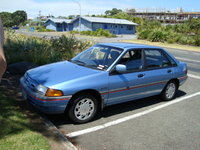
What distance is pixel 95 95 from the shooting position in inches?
174

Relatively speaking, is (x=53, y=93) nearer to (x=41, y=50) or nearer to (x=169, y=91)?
(x=169, y=91)

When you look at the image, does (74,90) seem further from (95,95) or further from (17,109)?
(17,109)

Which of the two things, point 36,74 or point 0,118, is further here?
point 36,74

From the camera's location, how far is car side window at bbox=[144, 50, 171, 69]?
5340 millimetres

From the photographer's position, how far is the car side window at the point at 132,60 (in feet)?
16.2

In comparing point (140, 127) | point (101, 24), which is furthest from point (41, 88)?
point (101, 24)

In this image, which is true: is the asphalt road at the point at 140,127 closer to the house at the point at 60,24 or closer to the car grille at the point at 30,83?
the car grille at the point at 30,83

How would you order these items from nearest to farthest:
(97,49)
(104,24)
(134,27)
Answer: (97,49) → (104,24) → (134,27)

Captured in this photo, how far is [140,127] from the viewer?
4.41m

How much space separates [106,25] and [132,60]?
54741 mm

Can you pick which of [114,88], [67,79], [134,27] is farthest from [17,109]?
[134,27]

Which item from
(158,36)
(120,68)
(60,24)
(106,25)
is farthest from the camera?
(60,24)

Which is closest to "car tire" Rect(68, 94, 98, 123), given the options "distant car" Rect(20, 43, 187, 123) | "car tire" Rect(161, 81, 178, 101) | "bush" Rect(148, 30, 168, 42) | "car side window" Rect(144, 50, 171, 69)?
"distant car" Rect(20, 43, 187, 123)

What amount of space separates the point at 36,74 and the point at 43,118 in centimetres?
94
